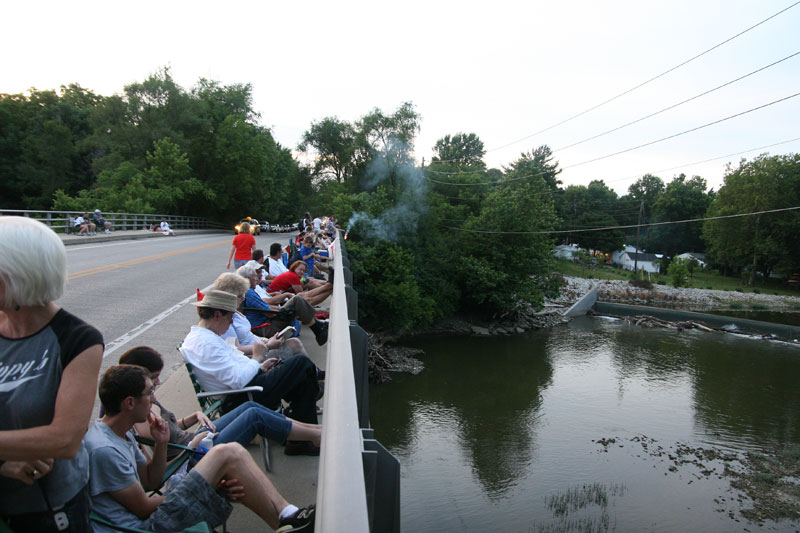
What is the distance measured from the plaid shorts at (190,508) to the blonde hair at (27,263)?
1324mm

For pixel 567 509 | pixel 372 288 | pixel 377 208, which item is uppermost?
pixel 377 208

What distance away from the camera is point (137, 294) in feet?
38.3

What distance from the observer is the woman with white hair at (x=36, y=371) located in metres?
1.67

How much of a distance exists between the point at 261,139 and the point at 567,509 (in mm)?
46230

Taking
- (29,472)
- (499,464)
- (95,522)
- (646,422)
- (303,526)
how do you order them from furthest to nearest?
(646,422) < (499,464) < (303,526) < (95,522) < (29,472)

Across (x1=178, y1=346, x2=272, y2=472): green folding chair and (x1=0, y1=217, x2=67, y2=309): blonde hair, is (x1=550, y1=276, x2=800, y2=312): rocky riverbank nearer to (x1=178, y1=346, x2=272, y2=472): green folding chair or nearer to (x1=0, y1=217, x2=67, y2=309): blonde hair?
(x1=178, y1=346, x2=272, y2=472): green folding chair

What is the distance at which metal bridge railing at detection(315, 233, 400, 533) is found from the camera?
1.24 m

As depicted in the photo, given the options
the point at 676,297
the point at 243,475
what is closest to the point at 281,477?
the point at 243,475

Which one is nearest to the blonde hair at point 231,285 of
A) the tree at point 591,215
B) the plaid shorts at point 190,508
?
the plaid shorts at point 190,508

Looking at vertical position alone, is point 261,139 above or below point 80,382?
above

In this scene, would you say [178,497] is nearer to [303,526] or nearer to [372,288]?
[303,526]

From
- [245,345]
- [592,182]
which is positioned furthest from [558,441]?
[592,182]

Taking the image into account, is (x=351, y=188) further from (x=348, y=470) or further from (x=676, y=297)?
(x=348, y=470)

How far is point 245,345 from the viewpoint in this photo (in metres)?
5.42
